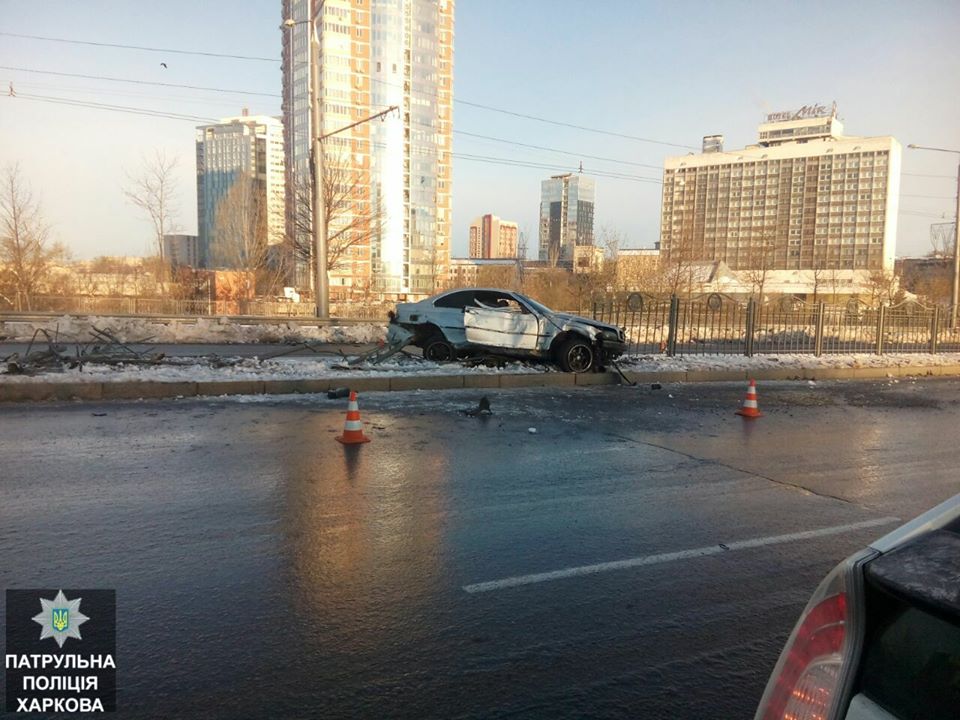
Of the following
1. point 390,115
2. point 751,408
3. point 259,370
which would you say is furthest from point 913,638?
point 390,115

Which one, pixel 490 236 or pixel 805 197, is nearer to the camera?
pixel 805 197

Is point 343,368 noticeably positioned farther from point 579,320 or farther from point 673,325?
point 673,325

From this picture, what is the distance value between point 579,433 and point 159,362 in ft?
25.7

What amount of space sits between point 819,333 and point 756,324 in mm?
2506

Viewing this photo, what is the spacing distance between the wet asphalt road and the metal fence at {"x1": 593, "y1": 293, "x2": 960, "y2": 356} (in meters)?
8.84

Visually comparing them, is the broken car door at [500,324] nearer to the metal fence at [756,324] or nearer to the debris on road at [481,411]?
the debris on road at [481,411]

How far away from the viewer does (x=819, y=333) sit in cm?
1919

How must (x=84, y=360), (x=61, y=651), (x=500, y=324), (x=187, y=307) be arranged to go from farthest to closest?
(x=187, y=307) → (x=500, y=324) → (x=84, y=360) → (x=61, y=651)

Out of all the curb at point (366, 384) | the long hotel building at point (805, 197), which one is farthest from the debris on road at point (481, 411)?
the long hotel building at point (805, 197)

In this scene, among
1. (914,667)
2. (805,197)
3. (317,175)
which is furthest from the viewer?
(805,197)

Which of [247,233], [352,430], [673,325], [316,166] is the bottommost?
[352,430]

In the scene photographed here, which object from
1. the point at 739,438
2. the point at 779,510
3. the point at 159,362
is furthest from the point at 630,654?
the point at 159,362

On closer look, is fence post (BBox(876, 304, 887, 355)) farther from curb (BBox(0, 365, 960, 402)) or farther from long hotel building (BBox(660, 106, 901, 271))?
long hotel building (BBox(660, 106, 901, 271))

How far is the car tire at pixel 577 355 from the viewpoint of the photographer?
549 inches
